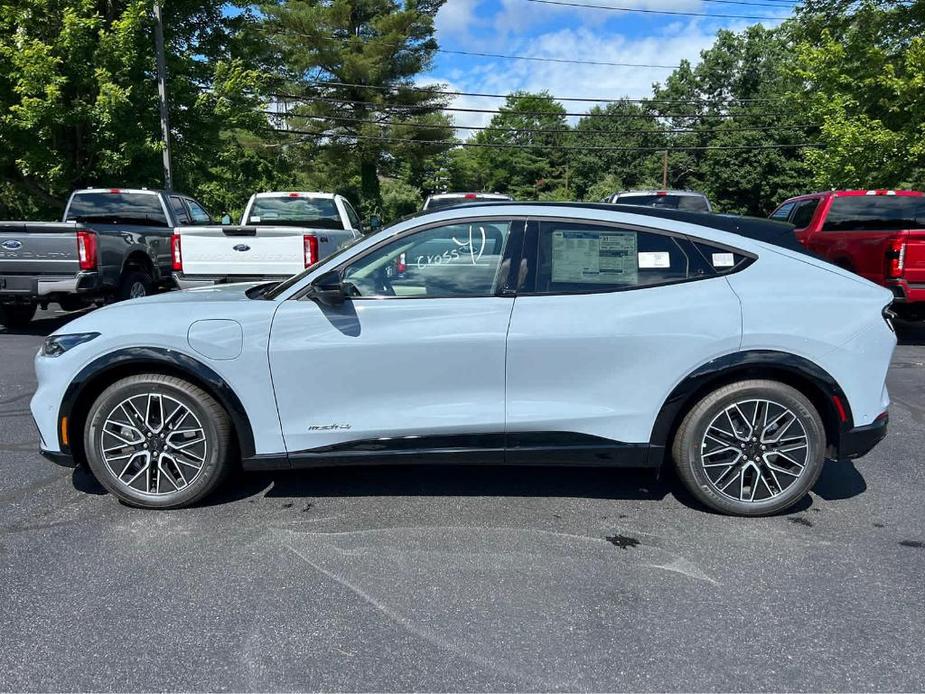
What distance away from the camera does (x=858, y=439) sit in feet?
12.9

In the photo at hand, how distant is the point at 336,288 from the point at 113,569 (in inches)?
67.9

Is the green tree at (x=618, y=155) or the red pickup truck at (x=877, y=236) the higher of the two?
the green tree at (x=618, y=155)

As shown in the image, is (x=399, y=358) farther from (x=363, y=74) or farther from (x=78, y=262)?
(x=363, y=74)

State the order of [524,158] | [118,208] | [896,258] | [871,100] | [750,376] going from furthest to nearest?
[524,158] < [871,100] < [118,208] < [896,258] < [750,376]

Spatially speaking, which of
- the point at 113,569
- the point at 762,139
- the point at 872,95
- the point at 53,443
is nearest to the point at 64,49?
the point at 53,443

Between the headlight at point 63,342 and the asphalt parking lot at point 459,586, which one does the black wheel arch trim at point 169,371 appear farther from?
the asphalt parking lot at point 459,586

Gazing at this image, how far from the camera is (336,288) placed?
12.5 ft

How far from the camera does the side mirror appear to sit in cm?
382

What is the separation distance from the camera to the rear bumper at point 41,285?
9086 millimetres

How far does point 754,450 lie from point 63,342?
3864 mm

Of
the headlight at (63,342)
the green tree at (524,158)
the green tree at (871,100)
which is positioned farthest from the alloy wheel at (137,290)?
the green tree at (524,158)

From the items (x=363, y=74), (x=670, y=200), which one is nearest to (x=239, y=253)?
(x=670, y=200)

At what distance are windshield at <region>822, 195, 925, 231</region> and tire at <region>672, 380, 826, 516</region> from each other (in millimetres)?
7404

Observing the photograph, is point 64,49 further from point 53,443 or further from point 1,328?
point 53,443
